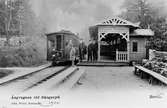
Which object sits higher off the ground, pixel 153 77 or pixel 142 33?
pixel 142 33

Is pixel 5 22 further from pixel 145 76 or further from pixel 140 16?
pixel 140 16

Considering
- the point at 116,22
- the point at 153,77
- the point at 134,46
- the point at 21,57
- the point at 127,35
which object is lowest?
the point at 153,77

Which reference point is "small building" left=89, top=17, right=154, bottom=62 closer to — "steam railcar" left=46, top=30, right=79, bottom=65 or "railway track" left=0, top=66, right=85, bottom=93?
"steam railcar" left=46, top=30, right=79, bottom=65

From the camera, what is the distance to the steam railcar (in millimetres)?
12391

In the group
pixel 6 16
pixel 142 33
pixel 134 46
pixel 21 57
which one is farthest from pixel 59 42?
pixel 6 16

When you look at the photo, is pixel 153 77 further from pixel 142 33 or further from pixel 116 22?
pixel 142 33

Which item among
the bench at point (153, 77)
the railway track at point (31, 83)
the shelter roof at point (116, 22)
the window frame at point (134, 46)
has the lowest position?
the railway track at point (31, 83)

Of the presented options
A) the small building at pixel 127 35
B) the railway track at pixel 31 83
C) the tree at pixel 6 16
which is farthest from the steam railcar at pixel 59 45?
the tree at pixel 6 16

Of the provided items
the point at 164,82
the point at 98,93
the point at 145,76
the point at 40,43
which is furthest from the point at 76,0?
the point at 40,43

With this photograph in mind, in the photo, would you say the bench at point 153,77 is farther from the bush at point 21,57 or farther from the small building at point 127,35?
the small building at point 127,35

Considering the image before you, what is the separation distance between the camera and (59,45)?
1272 cm

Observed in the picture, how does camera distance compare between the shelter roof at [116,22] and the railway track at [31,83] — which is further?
the shelter roof at [116,22]

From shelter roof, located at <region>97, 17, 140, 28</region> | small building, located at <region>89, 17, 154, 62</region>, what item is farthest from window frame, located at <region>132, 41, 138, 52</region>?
shelter roof, located at <region>97, 17, 140, 28</region>

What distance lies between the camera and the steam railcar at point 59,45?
488 inches
